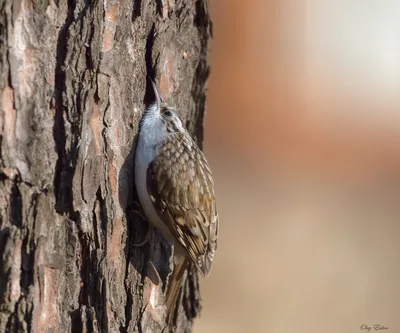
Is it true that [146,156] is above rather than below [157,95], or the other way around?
below

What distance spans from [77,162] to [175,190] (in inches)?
23.2

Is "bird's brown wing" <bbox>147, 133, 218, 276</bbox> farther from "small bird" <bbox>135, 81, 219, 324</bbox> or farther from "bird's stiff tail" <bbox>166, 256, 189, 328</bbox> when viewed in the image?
"bird's stiff tail" <bbox>166, 256, 189, 328</bbox>

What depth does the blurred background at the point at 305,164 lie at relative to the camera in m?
5.05

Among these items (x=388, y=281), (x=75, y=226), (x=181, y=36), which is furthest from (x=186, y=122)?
(x=388, y=281)

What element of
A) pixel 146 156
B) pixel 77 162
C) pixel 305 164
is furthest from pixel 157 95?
pixel 305 164

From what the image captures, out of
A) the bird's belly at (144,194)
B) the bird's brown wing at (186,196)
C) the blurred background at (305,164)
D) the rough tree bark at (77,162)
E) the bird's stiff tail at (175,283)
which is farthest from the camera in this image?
the blurred background at (305,164)

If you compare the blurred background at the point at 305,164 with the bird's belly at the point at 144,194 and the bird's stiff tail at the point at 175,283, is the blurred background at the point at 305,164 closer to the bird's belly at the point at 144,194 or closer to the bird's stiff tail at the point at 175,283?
the bird's stiff tail at the point at 175,283

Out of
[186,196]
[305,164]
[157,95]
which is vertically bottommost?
[305,164]

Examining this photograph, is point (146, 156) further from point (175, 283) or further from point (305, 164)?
point (305, 164)

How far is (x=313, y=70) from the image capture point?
25.9ft

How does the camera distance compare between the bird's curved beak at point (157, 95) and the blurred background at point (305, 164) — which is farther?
the blurred background at point (305, 164)

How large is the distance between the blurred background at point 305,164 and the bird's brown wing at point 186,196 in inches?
81.7

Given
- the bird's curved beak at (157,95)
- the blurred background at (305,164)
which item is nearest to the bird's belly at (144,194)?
the bird's curved beak at (157,95)

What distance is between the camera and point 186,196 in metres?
2.79
